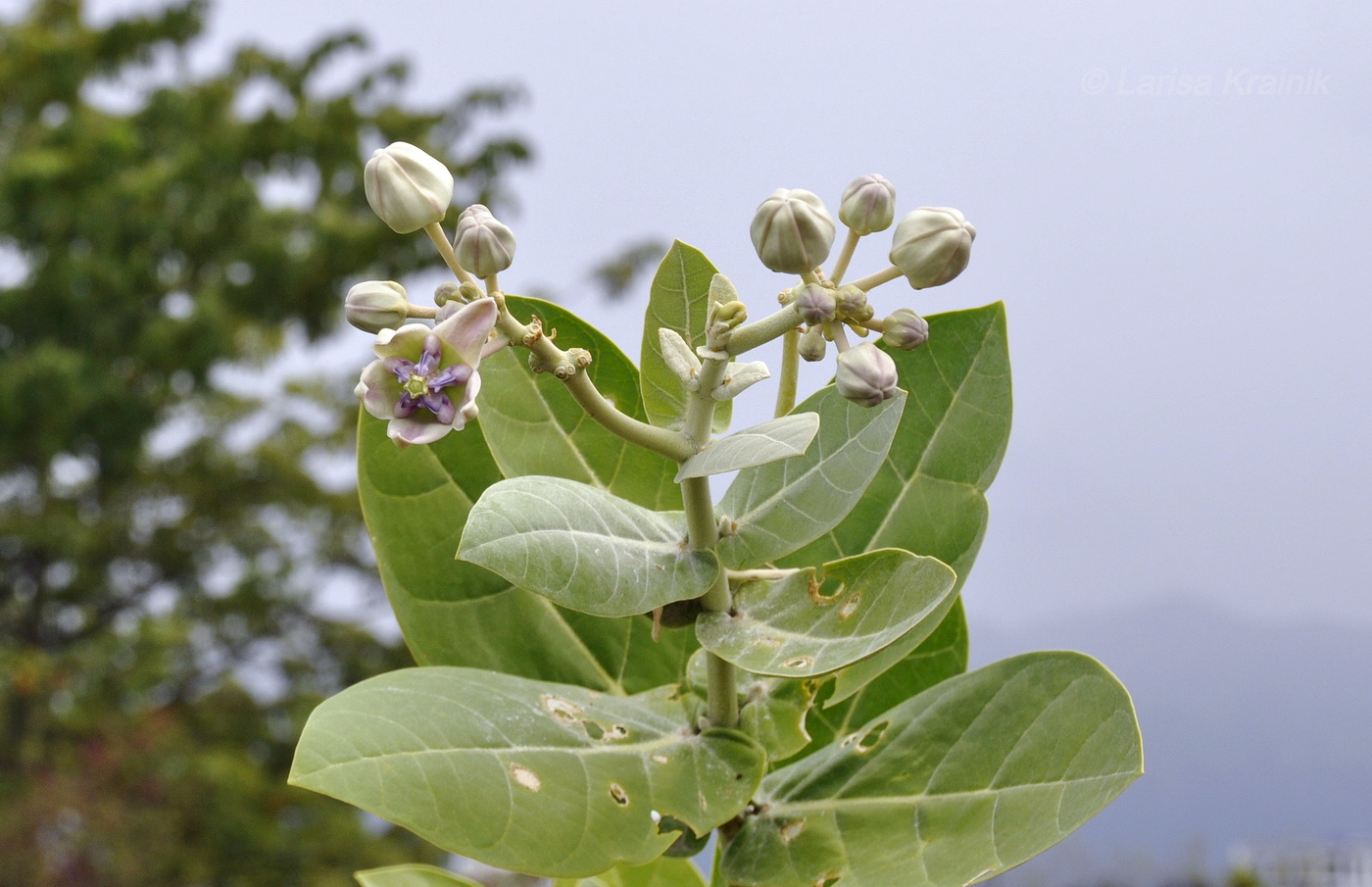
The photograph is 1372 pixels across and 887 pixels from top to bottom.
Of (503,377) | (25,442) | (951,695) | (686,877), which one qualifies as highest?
(503,377)

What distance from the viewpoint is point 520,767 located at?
0.71 meters

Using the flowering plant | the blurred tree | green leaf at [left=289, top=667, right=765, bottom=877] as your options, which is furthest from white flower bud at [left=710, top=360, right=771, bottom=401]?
the blurred tree

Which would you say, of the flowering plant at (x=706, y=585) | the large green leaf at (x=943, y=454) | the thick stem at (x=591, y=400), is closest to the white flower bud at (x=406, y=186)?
the flowering plant at (x=706, y=585)

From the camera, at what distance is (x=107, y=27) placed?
37.0 ft

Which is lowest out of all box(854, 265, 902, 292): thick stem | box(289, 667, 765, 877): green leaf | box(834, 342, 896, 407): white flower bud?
box(289, 667, 765, 877): green leaf

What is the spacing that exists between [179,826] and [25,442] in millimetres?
3604

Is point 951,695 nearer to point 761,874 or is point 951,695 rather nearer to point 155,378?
point 761,874

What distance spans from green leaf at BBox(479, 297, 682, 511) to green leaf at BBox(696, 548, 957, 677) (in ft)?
0.48

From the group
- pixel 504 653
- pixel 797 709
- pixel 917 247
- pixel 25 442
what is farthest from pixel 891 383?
pixel 25 442

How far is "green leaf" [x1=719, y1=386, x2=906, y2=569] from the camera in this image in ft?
2.31

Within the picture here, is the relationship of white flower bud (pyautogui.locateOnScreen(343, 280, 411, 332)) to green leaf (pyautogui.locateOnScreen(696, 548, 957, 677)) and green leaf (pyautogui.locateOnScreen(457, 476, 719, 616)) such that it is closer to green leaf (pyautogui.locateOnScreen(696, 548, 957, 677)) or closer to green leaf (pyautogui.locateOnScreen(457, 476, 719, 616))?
green leaf (pyautogui.locateOnScreen(457, 476, 719, 616))

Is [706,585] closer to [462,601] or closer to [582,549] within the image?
[582,549]

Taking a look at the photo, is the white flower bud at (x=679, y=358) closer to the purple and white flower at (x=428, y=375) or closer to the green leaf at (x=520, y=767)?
the purple and white flower at (x=428, y=375)

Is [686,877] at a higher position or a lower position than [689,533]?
lower
